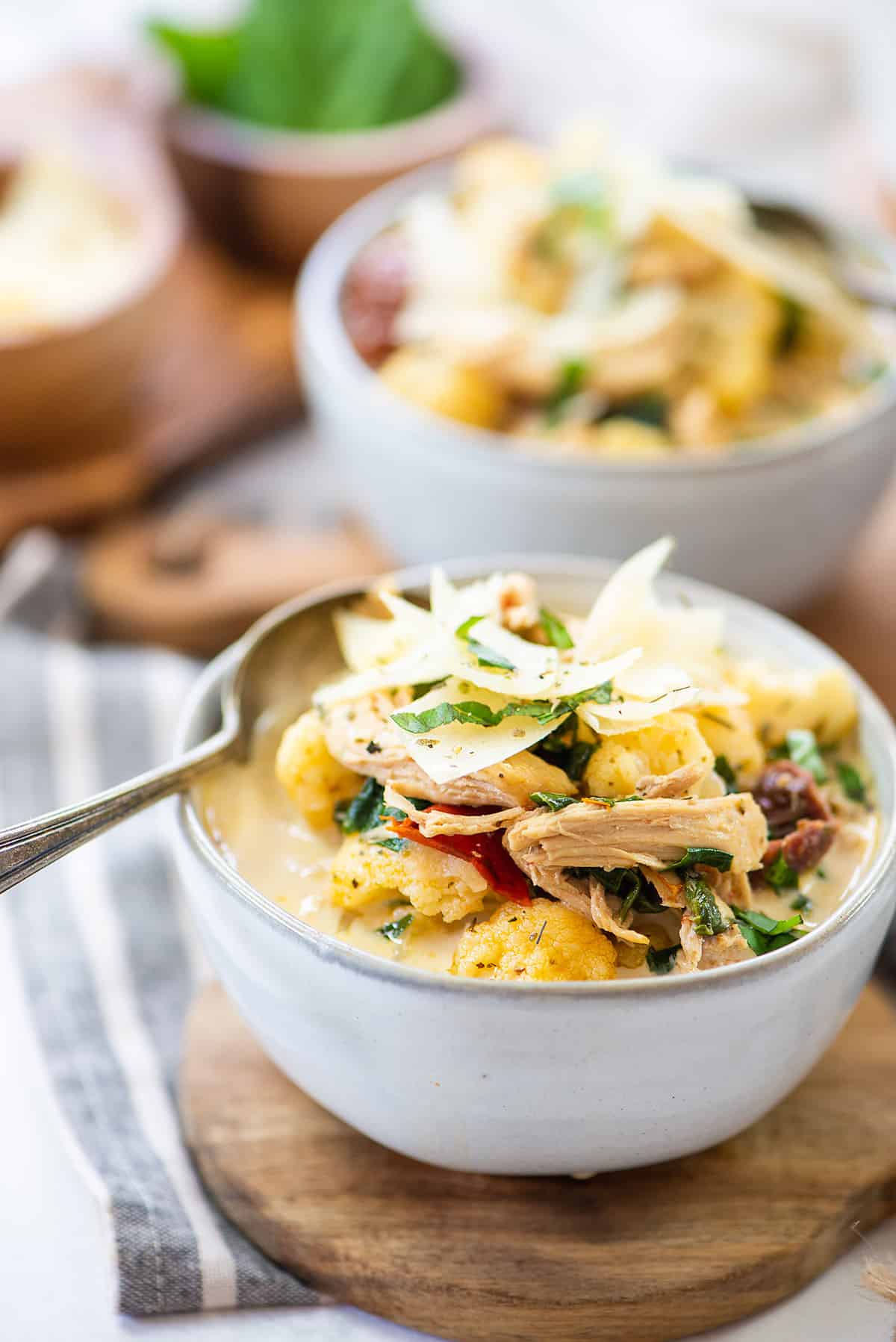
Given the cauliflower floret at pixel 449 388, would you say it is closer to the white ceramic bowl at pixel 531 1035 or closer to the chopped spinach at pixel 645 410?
the chopped spinach at pixel 645 410

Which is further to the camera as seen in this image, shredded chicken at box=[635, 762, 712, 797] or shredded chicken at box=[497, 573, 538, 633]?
shredded chicken at box=[497, 573, 538, 633]

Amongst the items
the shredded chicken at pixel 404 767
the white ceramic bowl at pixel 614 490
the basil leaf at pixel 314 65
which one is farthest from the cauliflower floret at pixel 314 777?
the basil leaf at pixel 314 65

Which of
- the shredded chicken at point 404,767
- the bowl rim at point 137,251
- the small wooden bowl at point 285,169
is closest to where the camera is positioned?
the shredded chicken at point 404,767

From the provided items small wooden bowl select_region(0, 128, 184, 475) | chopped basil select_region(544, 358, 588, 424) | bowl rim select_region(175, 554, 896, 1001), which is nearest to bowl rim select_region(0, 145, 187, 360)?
small wooden bowl select_region(0, 128, 184, 475)

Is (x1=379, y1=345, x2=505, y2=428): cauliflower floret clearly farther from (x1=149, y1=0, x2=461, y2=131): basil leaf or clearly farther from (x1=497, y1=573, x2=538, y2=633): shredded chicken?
(x1=149, y1=0, x2=461, y2=131): basil leaf

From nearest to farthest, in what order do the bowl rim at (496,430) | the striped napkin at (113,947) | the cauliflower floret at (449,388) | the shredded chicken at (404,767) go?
the shredded chicken at (404,767)
the striped napkin at (113,947)
the bowl rim at (496,430)
the cauliflower floret at (449,388)

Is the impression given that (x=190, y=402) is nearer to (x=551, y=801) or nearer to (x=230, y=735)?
(x=230, y=735)

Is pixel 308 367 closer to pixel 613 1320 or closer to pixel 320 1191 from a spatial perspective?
pixel 320 1191
